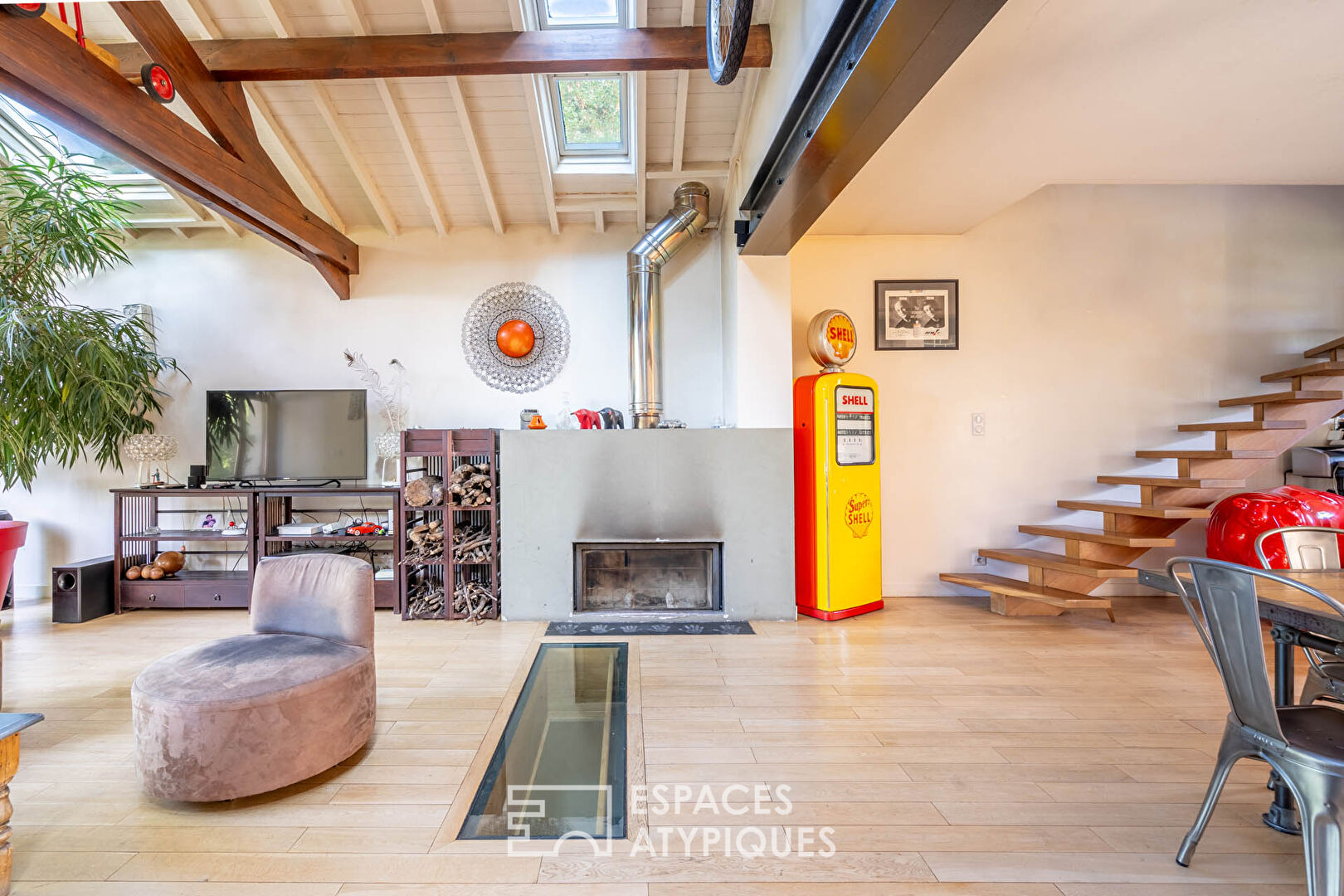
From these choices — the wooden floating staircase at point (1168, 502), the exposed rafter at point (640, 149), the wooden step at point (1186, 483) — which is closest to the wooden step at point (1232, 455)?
the wooden floating staircase at point (1168, 502)

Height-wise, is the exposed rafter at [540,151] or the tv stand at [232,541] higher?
the exposed rafter at [540,151]

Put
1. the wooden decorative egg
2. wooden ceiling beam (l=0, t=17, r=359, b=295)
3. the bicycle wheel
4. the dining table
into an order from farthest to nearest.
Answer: the wooden decorative egg < wooden ceiling beam (l=0, t=17, r=359, b=295) < the bicycle wheel < the dining table

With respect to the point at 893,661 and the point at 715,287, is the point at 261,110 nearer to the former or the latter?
the point at 715,287

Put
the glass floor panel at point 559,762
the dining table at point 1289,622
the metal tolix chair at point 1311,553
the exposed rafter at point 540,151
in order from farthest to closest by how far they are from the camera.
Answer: the exposed rafter at point 540,151 < the metal tolix chair at point 1311,553 < the glass floor panel at point 559,762 < the dining table at point 1289,622

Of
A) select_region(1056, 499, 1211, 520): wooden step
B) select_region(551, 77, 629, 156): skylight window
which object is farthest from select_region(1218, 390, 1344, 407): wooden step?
select_region(551, 77, 629, 156): skylight window

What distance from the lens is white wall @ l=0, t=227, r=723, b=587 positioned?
4707 millimetres

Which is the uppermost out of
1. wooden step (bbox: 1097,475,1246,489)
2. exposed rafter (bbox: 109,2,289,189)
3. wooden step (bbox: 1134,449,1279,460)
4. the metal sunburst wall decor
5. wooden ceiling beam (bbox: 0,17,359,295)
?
exposed rafter (bbox: 109,2,289,189)

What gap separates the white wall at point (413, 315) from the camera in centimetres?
471

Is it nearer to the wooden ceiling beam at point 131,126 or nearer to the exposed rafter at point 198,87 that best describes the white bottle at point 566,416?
the wooden ceiling beam at point 131,126

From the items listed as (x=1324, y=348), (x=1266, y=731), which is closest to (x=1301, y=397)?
(x=1324, y=348)

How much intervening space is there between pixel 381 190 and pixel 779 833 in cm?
477

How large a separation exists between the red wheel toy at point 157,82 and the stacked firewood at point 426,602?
9.74 feet

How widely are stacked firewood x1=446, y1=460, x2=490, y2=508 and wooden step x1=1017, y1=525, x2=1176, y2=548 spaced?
386cm

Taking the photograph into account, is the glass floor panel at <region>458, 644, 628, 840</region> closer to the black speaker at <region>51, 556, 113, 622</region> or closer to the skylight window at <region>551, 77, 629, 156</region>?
the black speaker at <region>51, 556, 113, 622</region>
